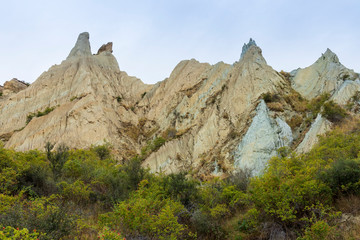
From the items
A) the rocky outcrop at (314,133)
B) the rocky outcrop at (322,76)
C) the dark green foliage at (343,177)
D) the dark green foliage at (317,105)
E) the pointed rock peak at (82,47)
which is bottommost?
the dark green foliage at (343,177)

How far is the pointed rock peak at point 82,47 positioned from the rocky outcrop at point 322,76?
1399 inches

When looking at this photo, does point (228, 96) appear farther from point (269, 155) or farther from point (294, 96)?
point (269, 155)

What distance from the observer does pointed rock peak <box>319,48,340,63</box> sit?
2619 cm

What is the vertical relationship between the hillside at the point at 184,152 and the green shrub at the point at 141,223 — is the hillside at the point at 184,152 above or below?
above

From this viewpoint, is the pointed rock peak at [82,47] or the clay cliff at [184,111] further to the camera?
the pointed rock peak at [82,47]

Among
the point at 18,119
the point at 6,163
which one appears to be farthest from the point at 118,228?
the point at 18,119

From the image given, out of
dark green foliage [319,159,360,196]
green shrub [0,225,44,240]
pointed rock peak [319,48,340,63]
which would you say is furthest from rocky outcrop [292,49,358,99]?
green shrub [0,225,44,240]

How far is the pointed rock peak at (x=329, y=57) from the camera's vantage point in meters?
26.2

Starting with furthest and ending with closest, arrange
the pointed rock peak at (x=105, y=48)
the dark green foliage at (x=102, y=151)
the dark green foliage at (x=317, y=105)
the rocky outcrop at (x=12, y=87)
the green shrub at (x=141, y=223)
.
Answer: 1. the pointed rock peak at (x=105, y=48)
2. the rocky outcrop at (x=12, y=87)
3. the dark green foliage at (x=102, y=151)
4. the dark green foliage at (x=317, y=105)
5. the green shrub at (x=141, y=223)

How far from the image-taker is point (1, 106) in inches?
1478

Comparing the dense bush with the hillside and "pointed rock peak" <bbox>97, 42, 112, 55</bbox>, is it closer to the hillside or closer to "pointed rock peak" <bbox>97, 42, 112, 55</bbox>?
the hillside

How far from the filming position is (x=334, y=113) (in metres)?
16.9

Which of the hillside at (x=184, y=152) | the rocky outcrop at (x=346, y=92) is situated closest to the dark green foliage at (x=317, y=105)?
the hillside at (x=184, y=152)

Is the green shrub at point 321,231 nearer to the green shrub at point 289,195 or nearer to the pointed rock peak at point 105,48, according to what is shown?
the green shrub at point 289,195
